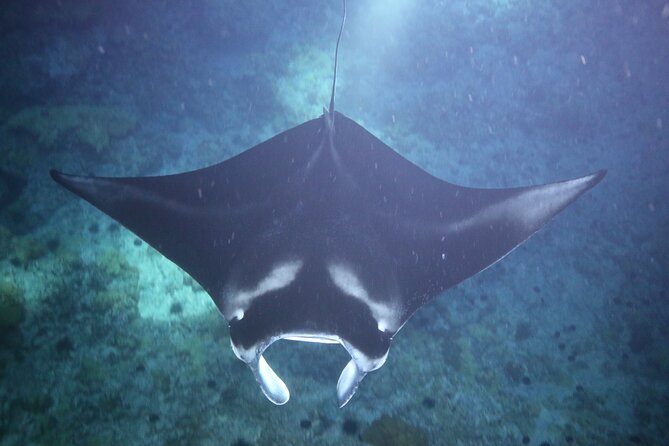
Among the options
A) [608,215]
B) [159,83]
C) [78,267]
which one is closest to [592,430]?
[608,215]

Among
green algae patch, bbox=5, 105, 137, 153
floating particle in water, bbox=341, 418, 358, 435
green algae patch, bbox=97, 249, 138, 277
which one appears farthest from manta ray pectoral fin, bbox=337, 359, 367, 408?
green algae patch, bbox=5, 105, 137, 153

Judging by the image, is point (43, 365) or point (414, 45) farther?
point (414, 45)

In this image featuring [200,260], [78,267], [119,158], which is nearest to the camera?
[200,260]

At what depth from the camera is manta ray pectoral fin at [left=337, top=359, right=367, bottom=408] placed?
296 cm

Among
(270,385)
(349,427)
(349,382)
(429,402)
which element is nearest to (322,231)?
(349,382)

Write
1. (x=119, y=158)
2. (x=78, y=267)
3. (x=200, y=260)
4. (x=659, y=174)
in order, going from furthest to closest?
(x=659, y=174) < (x=119, y=158) < (x=78, y=267) < (x=200, y=260)

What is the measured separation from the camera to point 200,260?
343 centimetres

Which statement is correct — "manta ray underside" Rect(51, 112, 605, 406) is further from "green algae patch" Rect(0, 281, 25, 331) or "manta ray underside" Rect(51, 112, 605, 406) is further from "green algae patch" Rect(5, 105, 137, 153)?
"green algae patch" Rect(5, 105, 137, 153)

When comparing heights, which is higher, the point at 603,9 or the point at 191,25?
the point at 603,9

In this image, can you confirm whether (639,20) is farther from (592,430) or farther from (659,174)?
(592,430)

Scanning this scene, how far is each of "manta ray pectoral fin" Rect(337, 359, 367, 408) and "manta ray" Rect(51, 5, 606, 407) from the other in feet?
0.05

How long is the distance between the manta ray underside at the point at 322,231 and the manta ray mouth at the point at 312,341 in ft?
0.04

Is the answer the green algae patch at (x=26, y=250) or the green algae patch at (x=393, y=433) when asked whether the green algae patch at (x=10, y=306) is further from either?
the green algae patch at (x=393, y=433)

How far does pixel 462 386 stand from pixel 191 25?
8582 millimetres
